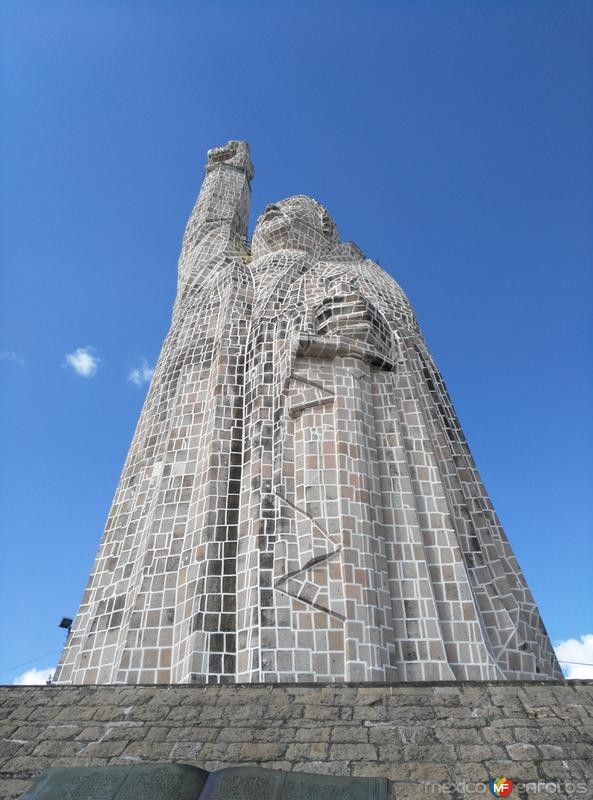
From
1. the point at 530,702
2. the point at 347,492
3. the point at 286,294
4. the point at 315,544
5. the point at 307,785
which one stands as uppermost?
the point at 286,294

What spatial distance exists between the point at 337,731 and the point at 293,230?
947cm

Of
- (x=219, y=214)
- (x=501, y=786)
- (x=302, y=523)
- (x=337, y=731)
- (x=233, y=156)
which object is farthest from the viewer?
(x=233, y=156)

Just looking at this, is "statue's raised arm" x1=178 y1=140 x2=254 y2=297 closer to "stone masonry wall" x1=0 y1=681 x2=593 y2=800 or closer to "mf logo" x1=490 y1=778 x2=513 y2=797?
"stone masonry wall" x1=0 y1=681 x2=593 y2=800

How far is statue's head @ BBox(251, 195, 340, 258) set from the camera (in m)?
11.8

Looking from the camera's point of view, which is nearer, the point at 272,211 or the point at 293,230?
the point at 293,230

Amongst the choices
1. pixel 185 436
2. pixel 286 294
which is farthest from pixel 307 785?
pixel 286 294

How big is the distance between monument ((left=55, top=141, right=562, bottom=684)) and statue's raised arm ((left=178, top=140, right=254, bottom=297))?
204 centimetres

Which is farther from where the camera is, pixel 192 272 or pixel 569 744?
pixel 192 272

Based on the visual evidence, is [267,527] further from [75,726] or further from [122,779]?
[122,779]

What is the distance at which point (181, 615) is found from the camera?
6664 millimetres

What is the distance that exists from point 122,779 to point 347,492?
150 inches

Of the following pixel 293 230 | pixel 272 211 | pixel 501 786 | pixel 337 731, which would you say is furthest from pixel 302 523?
pixel 272 211

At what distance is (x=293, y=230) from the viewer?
11.8 m

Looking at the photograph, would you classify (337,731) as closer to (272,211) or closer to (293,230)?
(293,230)
